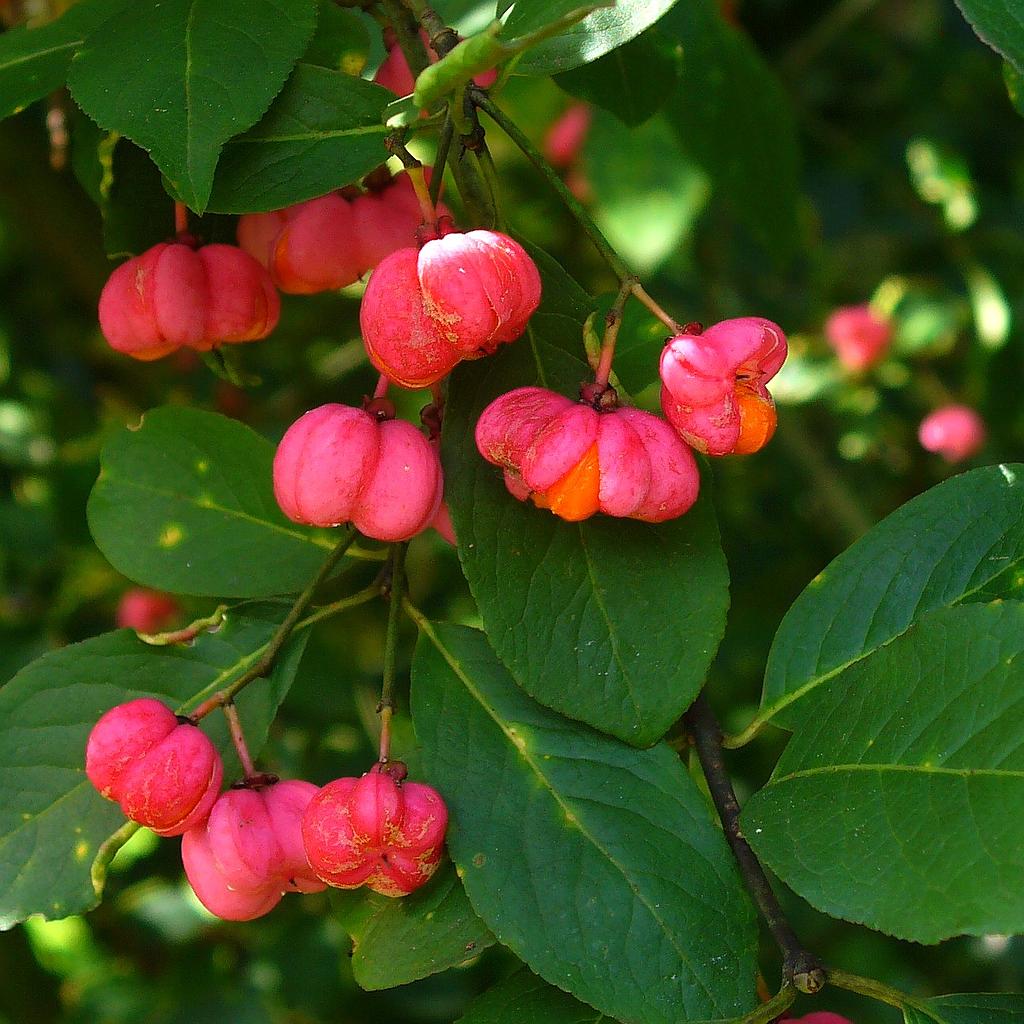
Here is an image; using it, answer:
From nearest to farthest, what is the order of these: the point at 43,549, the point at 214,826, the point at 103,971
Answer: the point at 214,826 < the point at 43,549 < the point at 103,971

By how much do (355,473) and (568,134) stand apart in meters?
1.43

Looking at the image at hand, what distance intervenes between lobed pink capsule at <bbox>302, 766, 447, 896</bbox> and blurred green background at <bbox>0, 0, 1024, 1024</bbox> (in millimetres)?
1005

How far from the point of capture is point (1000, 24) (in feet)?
2.70

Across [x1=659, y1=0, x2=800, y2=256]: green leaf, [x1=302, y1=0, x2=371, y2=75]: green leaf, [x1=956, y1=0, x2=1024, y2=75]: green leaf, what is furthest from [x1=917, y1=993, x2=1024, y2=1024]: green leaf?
[x1=659, y1=0, x2=800, y2=256]: green leaf

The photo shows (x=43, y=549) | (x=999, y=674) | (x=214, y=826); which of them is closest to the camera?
(x=999, y=674)

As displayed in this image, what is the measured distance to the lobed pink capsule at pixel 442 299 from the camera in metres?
0.77

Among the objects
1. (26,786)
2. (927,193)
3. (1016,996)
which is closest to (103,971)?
(26,786)

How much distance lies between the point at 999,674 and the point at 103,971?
1882mm

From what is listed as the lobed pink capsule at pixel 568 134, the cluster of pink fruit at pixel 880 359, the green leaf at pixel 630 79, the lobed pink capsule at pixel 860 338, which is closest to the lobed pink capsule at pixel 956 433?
the cluster of pink fruit at pixel 880 359

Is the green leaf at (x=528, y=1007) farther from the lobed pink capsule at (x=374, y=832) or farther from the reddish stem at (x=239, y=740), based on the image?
the reddish stem at (x=239, y=740)

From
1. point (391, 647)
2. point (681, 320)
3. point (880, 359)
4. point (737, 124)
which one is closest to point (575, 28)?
point (391, 647)

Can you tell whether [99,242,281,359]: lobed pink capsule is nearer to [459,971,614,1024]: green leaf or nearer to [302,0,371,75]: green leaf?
[302,0,371,75]: green leaf

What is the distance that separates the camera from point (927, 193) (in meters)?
2.36

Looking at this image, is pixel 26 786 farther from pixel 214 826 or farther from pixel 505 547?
pixel 505 547
